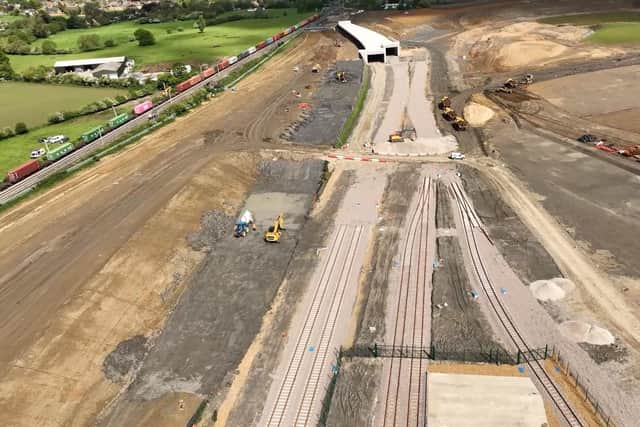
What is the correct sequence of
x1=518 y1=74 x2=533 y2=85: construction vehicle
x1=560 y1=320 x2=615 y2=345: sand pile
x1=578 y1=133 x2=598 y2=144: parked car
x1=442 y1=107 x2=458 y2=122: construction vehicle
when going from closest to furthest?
1. x1=560 y1=320 x2=615 y2=345: sand pile
2. x1=578 y1=133 x2=598 y2=144: parked car
3. x1=442 y1=107 x2=458 y2=122: construction vehicle
4. x1=518 y1=74 x2=533 y2=85: construction vehicle

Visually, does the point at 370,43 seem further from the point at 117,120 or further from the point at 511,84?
the point at 117,120

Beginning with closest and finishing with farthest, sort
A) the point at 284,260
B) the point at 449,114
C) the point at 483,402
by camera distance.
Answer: the point at 483,402
the point at 284,260
the point at 449,114

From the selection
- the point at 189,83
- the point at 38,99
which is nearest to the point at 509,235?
the point at 189,83

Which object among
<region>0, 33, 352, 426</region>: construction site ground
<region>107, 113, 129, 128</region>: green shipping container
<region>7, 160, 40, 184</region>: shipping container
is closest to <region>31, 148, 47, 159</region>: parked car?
<region>7, 160, 40, 184</region>: shipping container

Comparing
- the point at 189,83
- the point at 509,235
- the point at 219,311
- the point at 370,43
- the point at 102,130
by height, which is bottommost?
the point at 219,311

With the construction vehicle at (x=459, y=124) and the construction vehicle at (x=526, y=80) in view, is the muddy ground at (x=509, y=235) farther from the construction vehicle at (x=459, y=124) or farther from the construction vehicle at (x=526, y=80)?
the construction vehicle at (x=526, y=80)

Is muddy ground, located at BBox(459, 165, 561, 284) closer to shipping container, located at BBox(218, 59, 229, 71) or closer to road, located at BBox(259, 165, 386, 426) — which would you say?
road, located at BBox(259, 165, 386, 426)

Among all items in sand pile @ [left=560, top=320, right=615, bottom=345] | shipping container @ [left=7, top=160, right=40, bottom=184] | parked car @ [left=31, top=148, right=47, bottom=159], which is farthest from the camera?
parked car @ [left=31, top=148, right=47, bottom=159]
